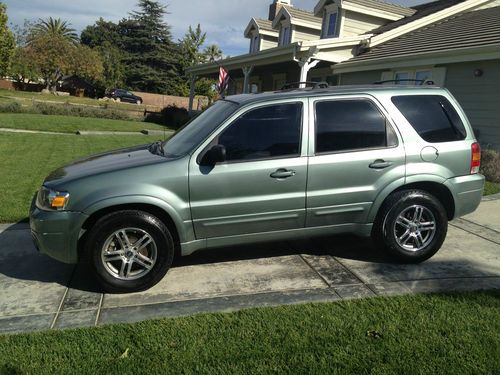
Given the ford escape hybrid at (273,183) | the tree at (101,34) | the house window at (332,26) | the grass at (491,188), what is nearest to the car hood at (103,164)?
the ford escape hybrid at (273,183)

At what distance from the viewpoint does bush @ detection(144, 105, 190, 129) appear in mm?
25203

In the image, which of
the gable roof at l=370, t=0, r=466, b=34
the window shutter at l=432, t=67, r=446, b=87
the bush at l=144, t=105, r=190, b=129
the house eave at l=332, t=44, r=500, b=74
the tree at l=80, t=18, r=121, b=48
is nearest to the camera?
the house eave at l=332, t=44, r=500, b=74

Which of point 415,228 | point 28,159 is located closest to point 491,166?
point 415,228

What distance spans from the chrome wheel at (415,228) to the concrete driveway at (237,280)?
23 cm

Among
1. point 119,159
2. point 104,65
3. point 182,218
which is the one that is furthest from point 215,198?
point 104,65

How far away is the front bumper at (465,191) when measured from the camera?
15.5ft

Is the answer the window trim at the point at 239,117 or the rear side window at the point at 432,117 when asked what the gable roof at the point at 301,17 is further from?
the window trim at the point at 239,117

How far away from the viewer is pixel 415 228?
4.68 metres

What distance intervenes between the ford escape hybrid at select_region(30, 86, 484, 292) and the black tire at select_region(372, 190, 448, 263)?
0.04 feet

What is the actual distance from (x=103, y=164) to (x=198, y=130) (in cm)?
98

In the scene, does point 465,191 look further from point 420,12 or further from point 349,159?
point 420,12

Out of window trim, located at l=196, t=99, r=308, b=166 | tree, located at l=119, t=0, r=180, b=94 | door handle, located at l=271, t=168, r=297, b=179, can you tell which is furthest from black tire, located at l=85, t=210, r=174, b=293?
tree, located at l=119, t=0, r=180, b=94

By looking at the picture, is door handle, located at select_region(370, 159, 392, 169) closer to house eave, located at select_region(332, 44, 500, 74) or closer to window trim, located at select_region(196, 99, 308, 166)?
window trim, located at select_region(196, 99, 308, 166)

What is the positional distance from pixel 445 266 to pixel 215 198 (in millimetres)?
2478
